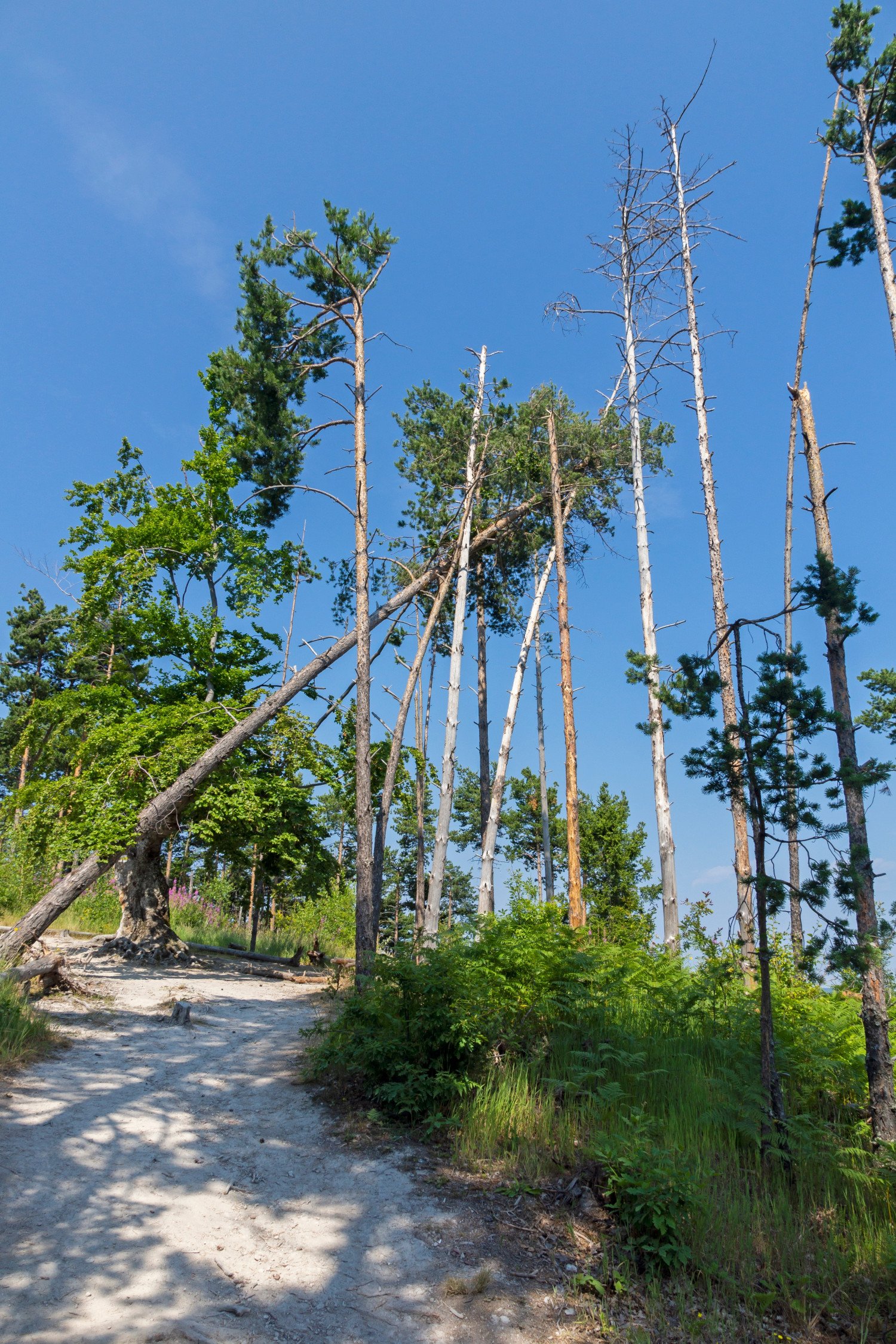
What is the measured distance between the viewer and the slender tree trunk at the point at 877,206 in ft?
31.2

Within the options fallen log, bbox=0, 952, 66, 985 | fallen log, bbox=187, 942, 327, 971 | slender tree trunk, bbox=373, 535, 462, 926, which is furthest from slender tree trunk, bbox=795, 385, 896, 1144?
fallen log, bbox=187, 942, 327, 971

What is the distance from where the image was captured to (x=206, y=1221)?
4375 millimetres

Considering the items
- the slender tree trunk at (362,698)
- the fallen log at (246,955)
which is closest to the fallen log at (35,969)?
the slender tree trunk at (362,698)

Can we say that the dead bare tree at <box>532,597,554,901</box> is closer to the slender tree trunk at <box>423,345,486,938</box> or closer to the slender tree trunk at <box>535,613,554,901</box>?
the slender tree trunk at <box>535,613,554,901</box>

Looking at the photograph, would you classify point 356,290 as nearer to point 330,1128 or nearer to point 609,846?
point 330,1128

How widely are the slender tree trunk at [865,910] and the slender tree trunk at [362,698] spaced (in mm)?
5232

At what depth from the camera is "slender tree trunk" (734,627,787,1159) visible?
5.41m

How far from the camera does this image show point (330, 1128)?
5941mm

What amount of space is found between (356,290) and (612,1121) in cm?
1288

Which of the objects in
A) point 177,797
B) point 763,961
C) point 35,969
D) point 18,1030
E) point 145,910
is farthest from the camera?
point 145,910

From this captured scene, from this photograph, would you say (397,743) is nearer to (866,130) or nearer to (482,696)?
(482,696)

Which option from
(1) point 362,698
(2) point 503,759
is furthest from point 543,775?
(1) point 362,698

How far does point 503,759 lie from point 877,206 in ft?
40.7

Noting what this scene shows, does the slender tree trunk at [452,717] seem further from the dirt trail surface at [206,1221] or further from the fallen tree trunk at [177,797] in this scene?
the dirt trail surface at [206,1221]
